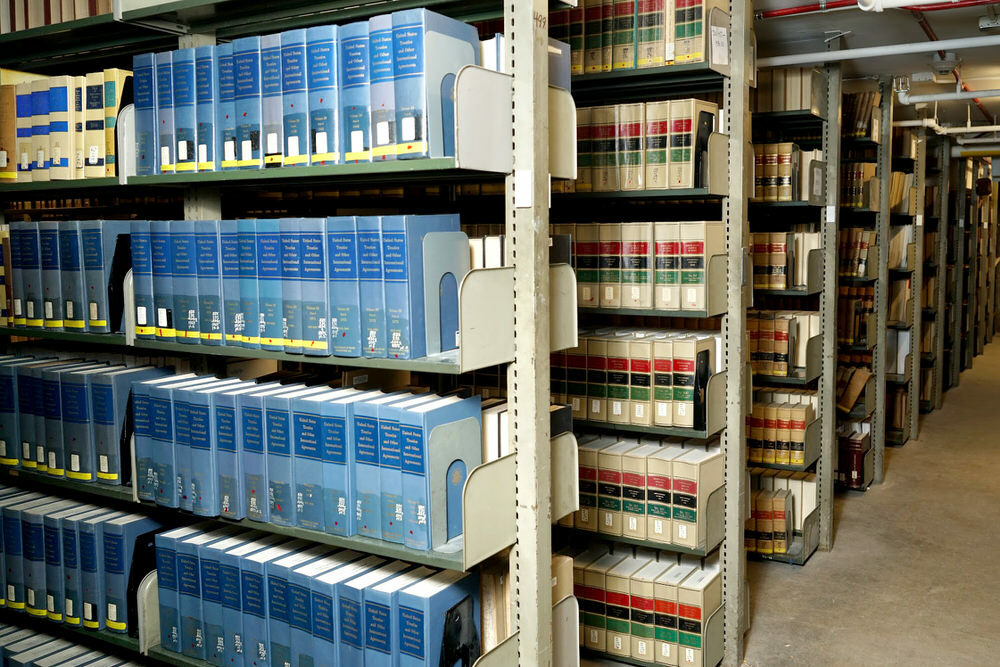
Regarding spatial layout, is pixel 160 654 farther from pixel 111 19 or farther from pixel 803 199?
pixel 803 199

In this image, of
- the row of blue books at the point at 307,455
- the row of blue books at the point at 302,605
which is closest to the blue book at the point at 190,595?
the row of blue books at the point at 302,605

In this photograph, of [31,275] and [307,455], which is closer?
[307,455]

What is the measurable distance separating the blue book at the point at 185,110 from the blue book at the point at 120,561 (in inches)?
42.2

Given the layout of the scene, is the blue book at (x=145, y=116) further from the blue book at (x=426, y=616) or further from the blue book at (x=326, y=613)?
the blue book at (x=426, y=616)

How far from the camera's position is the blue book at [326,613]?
214cm

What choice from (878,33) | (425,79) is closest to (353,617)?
(425,79)

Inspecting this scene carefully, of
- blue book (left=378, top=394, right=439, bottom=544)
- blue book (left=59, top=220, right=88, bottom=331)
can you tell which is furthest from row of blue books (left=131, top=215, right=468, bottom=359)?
blue book (left=59, top=220, right=88, bottom=331)

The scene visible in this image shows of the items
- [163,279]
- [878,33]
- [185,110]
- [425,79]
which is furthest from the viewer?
[878,33]

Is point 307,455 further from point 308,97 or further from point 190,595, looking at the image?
point 308,97

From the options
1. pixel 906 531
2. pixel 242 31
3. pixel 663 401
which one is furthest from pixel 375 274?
pixel 906 531

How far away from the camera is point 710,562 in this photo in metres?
3.44

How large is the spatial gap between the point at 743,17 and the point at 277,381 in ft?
6.98

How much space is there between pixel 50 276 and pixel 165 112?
0.72 metres

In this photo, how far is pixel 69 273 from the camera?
2686 mm
